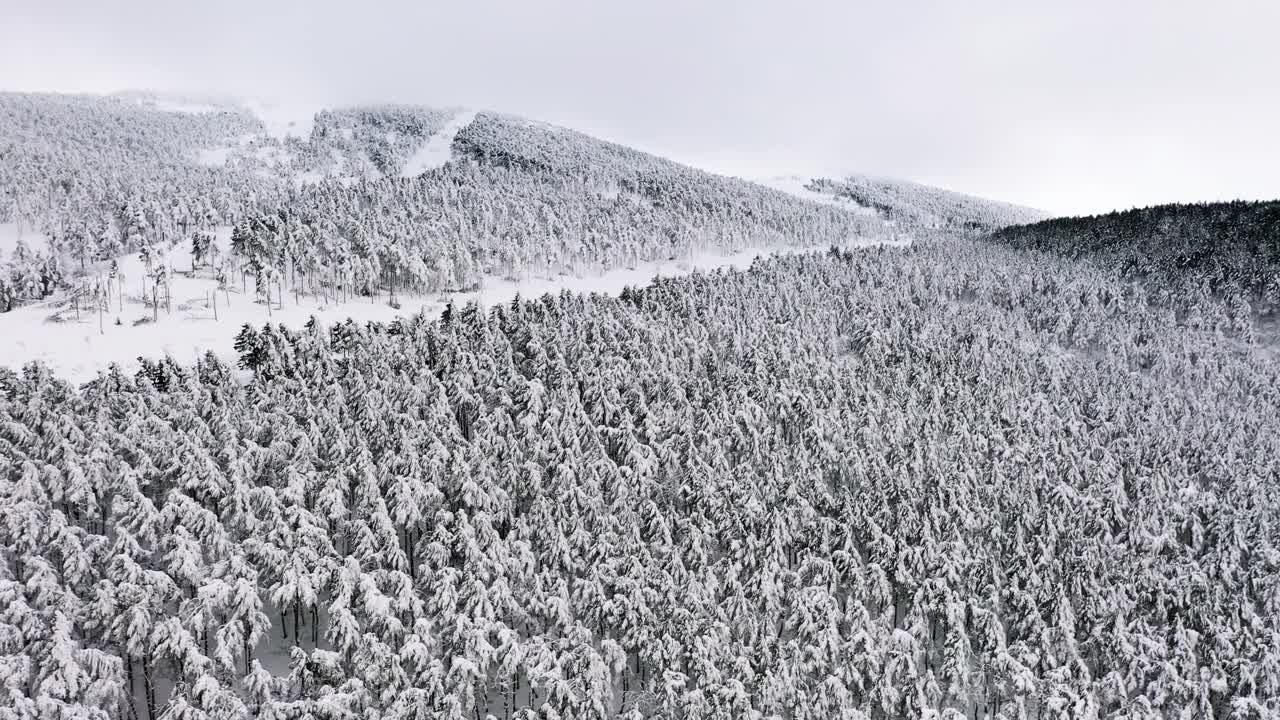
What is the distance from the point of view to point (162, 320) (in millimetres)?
107312

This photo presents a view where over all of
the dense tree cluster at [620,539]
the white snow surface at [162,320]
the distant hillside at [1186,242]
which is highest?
the distant hillside at [1186,242]

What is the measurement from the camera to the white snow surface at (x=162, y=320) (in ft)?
308

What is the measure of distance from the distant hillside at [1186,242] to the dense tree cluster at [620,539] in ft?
171

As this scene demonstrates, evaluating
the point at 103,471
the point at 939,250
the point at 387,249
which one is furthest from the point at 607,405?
the point at 939,250

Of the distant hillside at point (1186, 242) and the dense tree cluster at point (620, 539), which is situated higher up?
the distant hillside at point (1186, 242)

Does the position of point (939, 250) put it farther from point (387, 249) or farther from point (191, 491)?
point (191, 491)

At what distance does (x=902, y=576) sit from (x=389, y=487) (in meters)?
39.9

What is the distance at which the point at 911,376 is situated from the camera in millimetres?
97188

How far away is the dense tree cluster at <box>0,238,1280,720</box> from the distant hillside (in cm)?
5219

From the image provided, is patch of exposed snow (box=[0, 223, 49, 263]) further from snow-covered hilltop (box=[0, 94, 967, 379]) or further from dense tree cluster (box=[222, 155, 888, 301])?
dense tree cluster (box=[222, 155, 888, 301])

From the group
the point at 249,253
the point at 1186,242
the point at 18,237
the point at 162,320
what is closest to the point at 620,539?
the point at 162,320

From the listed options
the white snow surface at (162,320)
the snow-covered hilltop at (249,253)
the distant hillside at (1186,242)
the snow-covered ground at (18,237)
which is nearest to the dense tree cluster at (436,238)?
the snow-covered hilltop at (249,253)

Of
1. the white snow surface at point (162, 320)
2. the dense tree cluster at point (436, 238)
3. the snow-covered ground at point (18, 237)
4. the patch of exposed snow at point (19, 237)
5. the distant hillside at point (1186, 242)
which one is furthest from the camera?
the snow-covered ground at point (18, 237)

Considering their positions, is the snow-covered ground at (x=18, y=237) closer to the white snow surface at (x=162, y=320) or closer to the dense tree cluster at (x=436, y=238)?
the white snow surface at (x=162, y=320)
